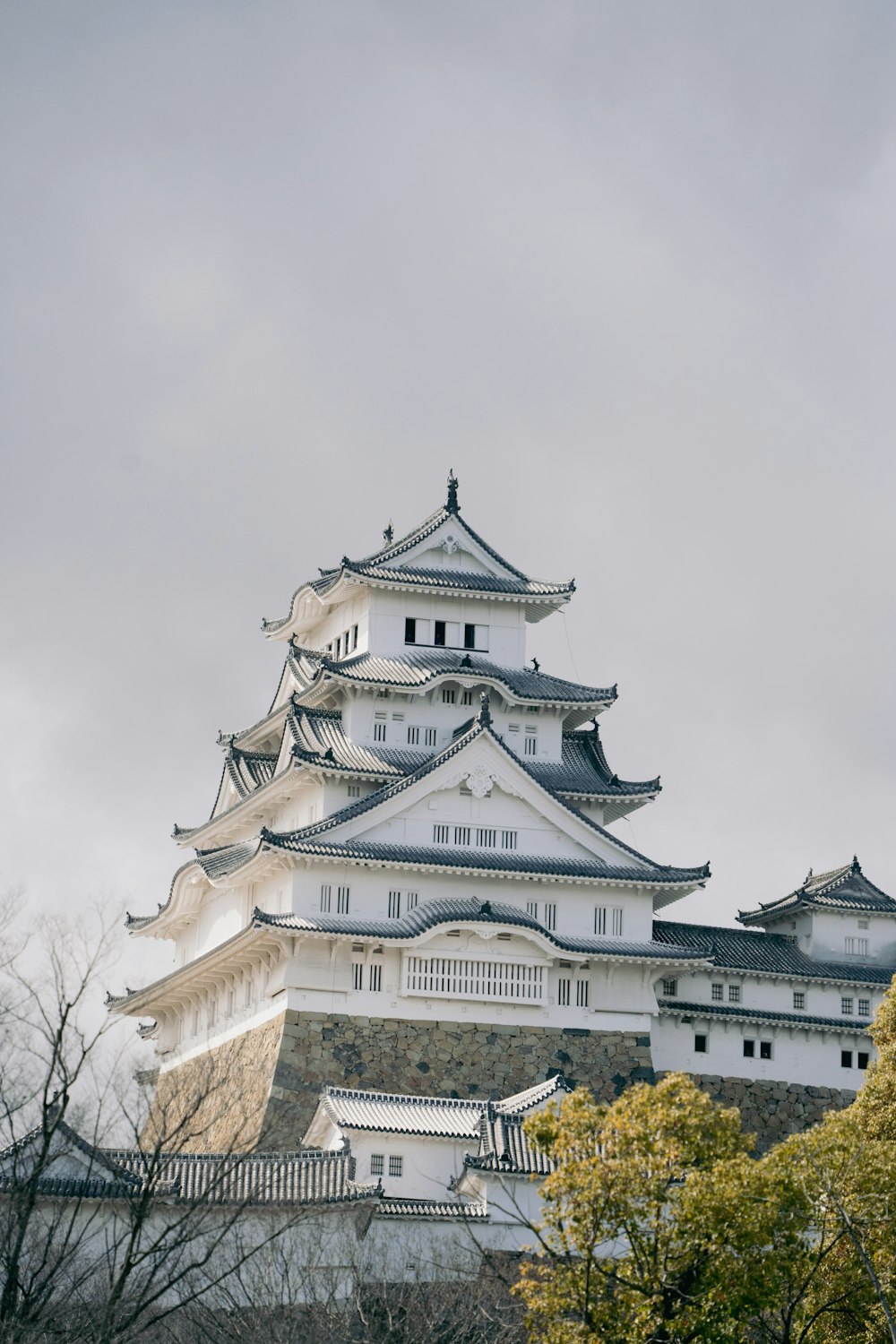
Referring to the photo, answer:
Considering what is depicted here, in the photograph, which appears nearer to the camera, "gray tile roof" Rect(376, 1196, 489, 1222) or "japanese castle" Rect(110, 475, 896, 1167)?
"gray tile roof" Rect(376, 1196, 489, 1222)

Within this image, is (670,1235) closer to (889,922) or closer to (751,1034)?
(751,1034)

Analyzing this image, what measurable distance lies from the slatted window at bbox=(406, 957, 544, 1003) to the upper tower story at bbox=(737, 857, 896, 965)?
797 centimetres

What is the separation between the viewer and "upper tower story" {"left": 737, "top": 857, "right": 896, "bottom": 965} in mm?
50469

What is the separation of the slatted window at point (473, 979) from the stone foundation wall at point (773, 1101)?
487 cm

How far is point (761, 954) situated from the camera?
163 feet

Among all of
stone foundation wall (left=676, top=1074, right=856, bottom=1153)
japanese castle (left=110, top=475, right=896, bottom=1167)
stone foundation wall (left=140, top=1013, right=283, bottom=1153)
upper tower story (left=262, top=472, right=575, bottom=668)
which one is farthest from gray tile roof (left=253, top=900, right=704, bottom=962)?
upper tower story (left=262, top=472, right=575, bottom=668)

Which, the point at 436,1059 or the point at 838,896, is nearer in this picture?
the point at 436,1059

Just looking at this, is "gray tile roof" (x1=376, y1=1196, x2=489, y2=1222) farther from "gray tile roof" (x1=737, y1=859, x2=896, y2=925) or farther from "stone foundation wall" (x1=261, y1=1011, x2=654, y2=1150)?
"gray tile roof" (x1=737, y1=859, x2=896, y2=925)

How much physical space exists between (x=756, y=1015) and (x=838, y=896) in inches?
158

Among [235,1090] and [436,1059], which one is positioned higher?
[436,1059]

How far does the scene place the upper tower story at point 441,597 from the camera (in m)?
51.5

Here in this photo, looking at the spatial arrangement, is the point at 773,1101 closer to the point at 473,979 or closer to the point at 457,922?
the point at 473,979

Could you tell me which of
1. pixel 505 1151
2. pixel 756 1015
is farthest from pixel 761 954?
pixel 505 1151

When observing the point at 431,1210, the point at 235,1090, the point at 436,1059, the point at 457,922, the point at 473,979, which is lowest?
the point at 431,1210
